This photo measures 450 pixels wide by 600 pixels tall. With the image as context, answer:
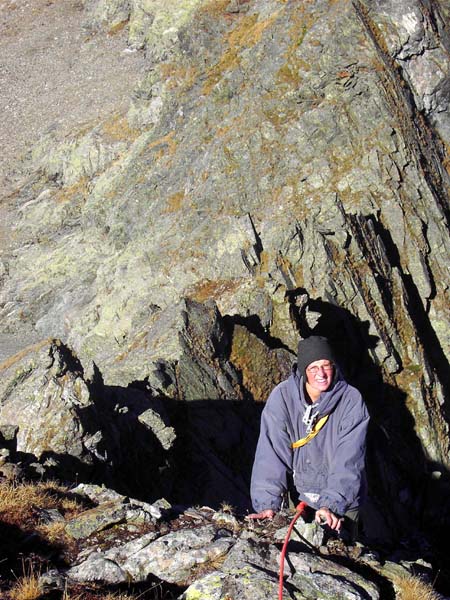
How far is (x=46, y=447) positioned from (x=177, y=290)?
37.8 ft

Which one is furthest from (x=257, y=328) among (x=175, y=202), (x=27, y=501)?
(x=27, y=501)

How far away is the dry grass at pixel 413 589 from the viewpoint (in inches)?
252

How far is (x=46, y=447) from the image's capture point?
11.7 metres

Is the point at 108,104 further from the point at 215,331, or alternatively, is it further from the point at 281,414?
the point at 281,414

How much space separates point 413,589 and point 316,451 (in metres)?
2.06

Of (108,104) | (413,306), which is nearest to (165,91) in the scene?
(108,104)

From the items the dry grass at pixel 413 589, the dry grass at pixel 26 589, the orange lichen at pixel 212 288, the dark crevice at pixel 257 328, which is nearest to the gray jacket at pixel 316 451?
the dry grass at pixel 413 589

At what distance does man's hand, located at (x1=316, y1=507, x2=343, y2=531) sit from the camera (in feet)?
24.6

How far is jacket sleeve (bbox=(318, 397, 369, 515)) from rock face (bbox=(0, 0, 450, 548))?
6.59m

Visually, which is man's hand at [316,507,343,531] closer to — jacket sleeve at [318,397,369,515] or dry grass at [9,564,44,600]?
jacket sleeve at [318,397,369,515]

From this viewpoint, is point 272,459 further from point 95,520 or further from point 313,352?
point 95,520

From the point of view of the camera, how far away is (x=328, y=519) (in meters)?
7.50

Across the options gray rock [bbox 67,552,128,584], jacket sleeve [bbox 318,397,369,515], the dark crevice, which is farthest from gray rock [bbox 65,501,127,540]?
the dark crevice

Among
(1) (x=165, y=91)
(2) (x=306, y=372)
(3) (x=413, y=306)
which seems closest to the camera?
(2) (x=306, y=372)
